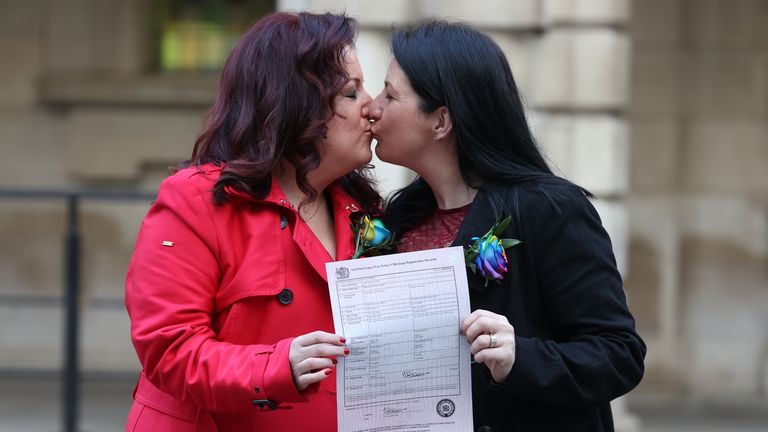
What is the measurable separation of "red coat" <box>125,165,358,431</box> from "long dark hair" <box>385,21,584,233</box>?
0.39 m

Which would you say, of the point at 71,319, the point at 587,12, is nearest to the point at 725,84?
the point at 587,12

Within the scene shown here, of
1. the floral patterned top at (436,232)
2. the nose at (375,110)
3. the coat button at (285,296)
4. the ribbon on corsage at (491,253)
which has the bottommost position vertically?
the coat button at (285,296)

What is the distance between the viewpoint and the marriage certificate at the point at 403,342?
2.48 meters

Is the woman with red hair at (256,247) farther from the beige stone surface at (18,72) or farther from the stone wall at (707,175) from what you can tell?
the beige stone surface at (18,72)

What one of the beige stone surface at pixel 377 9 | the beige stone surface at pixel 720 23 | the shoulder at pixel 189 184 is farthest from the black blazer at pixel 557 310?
the beige stone surface at pixel 720 23

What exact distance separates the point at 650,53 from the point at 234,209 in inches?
215

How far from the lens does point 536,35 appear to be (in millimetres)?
5867

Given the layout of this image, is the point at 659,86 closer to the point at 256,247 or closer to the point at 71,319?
the point at 71,319

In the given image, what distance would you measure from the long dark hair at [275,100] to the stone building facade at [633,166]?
15.4ft

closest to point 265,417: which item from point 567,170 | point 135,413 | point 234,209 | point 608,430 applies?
point 135,413

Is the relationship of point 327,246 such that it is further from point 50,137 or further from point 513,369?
point 50,137

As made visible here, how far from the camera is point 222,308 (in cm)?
264

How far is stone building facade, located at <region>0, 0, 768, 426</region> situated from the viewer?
763 centimetres

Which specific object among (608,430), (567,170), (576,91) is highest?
(576,91)
